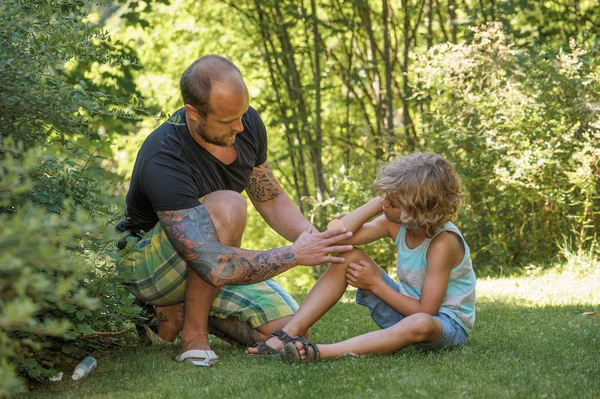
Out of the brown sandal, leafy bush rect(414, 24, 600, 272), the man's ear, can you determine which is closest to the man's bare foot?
the brown sandal

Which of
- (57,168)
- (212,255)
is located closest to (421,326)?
(212,255)

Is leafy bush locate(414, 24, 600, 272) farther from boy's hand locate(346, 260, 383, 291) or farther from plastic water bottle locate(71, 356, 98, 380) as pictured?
plastic water bottle locate(71, 356, 98, 380)

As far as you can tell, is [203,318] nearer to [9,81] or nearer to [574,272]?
[9,81]

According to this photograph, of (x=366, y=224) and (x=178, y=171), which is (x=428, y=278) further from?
(x=178, y=171)

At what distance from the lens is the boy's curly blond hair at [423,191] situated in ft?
11.9

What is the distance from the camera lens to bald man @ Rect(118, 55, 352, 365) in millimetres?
3572

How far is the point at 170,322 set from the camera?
4047 millimetres

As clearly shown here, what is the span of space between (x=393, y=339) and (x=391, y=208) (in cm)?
69

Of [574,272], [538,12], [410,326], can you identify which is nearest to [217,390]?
[410,326]

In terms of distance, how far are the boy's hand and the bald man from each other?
0.28 ft

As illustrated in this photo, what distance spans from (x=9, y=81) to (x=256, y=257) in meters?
1.35

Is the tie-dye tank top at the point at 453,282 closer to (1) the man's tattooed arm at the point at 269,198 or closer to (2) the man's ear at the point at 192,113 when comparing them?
(1) the man's tattooed arm at the point at 269,198

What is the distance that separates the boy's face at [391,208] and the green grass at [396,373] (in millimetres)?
674

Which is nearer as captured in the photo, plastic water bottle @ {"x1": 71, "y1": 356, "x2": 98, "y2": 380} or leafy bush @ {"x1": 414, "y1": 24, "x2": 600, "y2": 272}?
plastic water bottle @ {"x1": 71, "y1": 356, "x2": 98, "y2": 380}
